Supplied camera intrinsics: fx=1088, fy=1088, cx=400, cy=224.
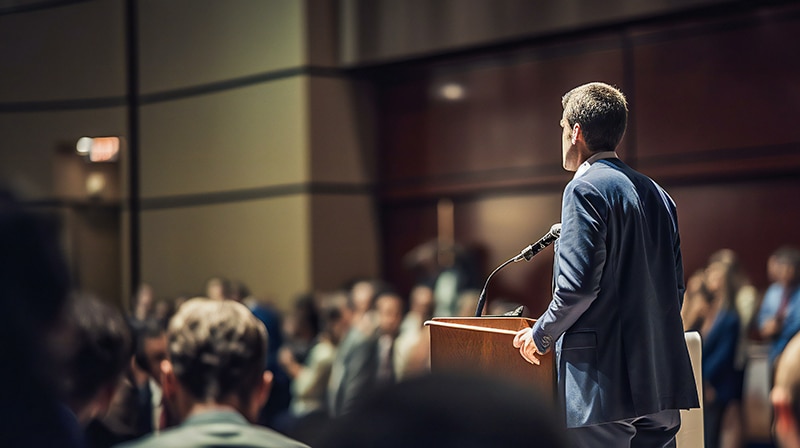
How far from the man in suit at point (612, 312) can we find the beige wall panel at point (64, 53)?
937cm

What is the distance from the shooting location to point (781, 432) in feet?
3.87

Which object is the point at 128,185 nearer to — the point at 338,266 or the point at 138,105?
the point at 138,105

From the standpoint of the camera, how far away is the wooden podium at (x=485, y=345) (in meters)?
2.96

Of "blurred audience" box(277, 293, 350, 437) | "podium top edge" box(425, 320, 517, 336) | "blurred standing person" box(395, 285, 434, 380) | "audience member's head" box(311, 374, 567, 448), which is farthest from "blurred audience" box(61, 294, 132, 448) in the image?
"blurred audience" box(277, 293, 350, 437)

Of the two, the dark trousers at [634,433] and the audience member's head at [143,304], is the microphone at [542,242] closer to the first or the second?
the dark trousers at [634,433]

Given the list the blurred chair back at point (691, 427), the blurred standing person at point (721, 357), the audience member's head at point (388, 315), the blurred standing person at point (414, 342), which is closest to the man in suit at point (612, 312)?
the blurred chair back at point (691, 427)

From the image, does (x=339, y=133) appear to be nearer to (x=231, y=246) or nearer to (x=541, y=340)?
(x=231, y=246)

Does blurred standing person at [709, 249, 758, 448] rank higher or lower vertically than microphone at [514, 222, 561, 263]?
lower

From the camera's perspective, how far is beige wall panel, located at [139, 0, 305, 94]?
10.2 metres

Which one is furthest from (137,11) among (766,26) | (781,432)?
(781,432)

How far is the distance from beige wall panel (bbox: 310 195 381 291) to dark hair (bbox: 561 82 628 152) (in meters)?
7.14

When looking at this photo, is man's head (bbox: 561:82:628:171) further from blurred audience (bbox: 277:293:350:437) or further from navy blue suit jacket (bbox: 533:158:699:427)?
blurred audience (bbox: 277:293:350:437)

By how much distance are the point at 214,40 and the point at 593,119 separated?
8.29m

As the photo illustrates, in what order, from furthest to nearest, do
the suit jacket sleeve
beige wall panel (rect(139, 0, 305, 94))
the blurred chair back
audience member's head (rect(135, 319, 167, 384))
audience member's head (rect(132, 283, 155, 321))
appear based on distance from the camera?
1. beige wall panel (rect(139, 0, 305, 94))
2. audience member's head (rect(132, 283, 155, 321))
3. audience member's head (rect(135, 319, 167, 384))
4. the blurred chair back
5. the suit jacket sleeve
